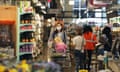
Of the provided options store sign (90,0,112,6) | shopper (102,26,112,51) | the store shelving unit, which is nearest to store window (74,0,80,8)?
store sign (90,0,112,6)

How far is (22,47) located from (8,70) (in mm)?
6629

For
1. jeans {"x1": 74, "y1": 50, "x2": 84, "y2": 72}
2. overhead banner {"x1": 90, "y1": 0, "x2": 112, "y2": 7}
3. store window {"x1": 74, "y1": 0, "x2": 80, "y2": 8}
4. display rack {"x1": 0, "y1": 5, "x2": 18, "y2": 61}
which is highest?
overhead banner {"x1": 90, "y1": 0, "x2": 112, "y2": 7}

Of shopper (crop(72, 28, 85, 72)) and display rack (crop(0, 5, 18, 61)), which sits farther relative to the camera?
shopper (crop(72, 28, 85, 72))

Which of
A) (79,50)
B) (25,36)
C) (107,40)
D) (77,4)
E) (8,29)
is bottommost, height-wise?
(79,50)

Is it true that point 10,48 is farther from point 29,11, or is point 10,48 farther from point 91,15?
point 91,15

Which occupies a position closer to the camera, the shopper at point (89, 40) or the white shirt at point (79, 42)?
the white shirt at point (79, 42)

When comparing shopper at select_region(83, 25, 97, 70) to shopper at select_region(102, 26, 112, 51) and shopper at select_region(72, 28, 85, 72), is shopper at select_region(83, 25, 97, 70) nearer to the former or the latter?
shopper at select_region(72, 28, 85, 72)

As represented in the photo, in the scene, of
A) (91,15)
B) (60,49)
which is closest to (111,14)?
(91,15)

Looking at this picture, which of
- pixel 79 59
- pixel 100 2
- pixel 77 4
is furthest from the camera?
pixel 77 4

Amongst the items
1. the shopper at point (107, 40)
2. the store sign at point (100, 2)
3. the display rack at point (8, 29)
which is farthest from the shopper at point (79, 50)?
the display rack at point (8, 29)

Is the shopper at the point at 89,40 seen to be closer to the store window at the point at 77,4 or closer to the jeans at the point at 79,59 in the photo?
the jeans at the point at 79,59

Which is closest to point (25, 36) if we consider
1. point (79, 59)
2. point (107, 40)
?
point (79, 59)

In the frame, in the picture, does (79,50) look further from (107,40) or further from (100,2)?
(100,2)

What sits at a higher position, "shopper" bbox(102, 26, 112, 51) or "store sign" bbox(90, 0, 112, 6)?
"store sign" bbox(90, 0, 112, 6)
